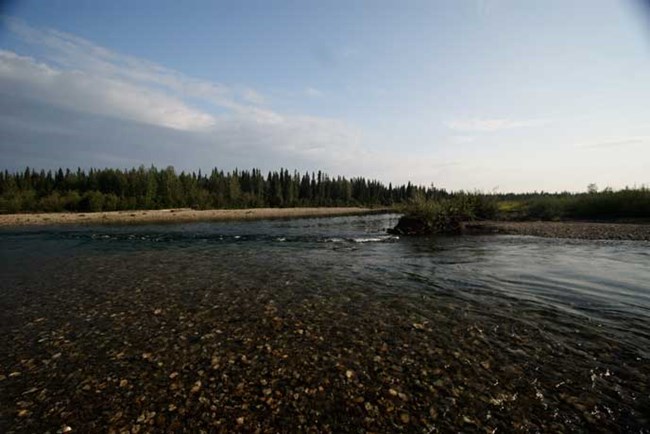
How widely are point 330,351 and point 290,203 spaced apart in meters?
134

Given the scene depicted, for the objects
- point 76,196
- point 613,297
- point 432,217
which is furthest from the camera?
point 76,196

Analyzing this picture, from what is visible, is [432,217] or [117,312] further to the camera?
[432,217]

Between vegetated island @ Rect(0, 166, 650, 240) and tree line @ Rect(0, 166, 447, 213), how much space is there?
346 millimetres

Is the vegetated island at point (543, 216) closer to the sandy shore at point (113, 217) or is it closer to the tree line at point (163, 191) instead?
the tree line at point (163, 191)

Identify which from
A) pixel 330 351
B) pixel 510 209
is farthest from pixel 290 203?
pixel 330 351

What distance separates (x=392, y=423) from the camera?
445 centimetres

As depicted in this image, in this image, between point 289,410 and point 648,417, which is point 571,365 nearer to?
point 648,417

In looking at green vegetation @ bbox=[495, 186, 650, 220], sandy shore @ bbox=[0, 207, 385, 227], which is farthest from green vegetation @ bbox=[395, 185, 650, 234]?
sandy shore @ bbox=[0, 207, 385, 227]

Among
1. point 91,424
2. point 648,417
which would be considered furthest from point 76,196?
point 648,417

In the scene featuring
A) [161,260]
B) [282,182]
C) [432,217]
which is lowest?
[161,260]

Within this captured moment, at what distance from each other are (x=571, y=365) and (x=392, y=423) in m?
4.07

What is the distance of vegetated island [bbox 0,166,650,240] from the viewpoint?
1299 inches

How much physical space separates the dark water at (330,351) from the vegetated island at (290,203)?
63.3ft

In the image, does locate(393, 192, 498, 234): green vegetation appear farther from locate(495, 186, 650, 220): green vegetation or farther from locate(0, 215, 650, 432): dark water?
locate(0, 215, 650, 432): dark water
